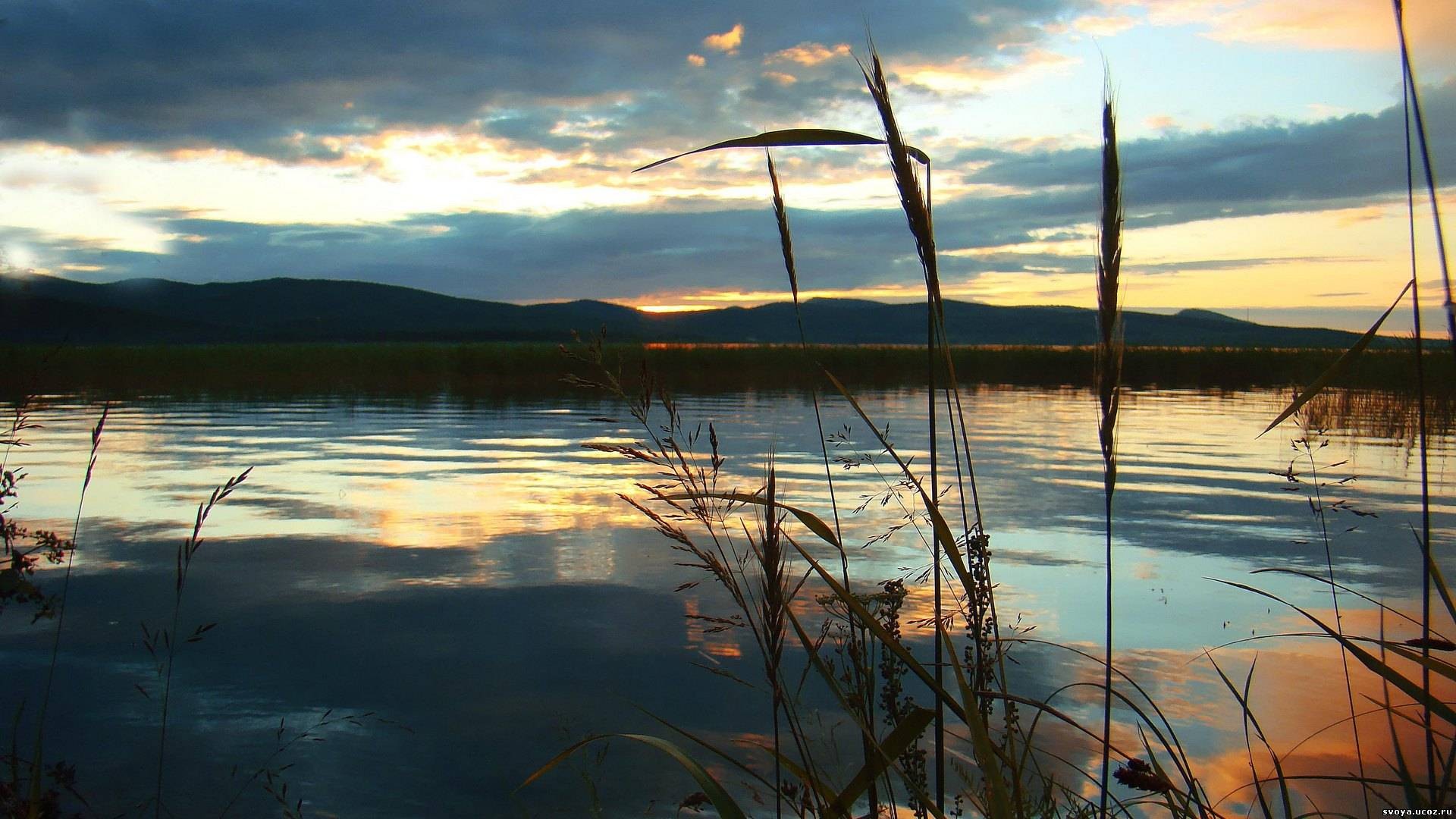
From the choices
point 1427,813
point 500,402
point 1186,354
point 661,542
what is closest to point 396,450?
point 661,542

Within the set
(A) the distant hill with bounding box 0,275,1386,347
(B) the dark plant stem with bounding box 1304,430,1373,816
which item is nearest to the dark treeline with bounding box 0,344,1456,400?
(B) the dark plant stem with bounding box 1304,430,1373,816

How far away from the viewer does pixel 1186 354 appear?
111ft

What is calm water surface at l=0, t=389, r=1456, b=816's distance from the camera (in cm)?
318

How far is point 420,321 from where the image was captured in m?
155

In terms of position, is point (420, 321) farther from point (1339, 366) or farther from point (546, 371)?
point (1339, 366)

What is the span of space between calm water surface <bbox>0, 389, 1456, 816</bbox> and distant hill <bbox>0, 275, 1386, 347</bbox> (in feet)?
356

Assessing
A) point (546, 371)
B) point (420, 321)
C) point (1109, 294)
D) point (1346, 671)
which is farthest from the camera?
point (420, 321)

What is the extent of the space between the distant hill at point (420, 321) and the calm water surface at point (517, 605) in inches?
4277

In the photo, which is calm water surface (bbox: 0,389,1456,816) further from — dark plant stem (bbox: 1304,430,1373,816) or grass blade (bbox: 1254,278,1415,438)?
grass blade (bbox: 1254,278,1415,438)

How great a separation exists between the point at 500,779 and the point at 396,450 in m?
8.82

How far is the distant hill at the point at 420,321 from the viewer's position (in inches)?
5002

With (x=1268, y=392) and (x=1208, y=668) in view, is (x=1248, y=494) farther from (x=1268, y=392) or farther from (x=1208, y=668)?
(x=1268, y=392)

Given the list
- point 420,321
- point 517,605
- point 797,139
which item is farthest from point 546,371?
point 420,321

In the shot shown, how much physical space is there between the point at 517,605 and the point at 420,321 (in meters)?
158
